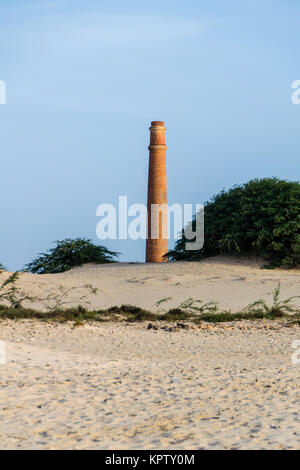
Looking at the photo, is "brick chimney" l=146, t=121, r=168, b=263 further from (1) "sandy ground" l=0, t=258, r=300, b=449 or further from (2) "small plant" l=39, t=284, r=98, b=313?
(1) "sandy ground" l=0, t=258, r=300, b=449

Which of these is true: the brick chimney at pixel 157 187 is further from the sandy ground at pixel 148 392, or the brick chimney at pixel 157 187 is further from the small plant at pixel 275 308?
the sandy ground at pixel 148 392

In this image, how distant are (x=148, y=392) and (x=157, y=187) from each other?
30.1 meters

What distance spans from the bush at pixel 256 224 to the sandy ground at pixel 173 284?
811 millimetres

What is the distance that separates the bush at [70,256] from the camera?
33.5 meters

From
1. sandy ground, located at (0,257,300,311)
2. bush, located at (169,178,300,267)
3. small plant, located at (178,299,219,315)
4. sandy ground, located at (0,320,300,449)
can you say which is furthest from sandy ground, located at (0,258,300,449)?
bush, located at (169,178,300,267)

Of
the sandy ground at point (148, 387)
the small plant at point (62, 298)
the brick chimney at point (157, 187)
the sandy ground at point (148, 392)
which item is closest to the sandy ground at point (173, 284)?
the small plant at point (62, 298)

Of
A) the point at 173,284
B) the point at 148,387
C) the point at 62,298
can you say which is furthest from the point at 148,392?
the point at 173,284

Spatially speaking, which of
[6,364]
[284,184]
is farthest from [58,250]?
[6,364]

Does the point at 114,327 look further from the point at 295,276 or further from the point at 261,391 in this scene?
the point at 295,276

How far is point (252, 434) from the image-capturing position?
20.7 ft

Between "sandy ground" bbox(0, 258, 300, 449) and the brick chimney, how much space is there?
71.9 ft

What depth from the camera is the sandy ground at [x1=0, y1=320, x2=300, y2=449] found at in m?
6.27

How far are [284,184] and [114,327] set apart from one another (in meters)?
15.7

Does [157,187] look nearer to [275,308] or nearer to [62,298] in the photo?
[62,298]
